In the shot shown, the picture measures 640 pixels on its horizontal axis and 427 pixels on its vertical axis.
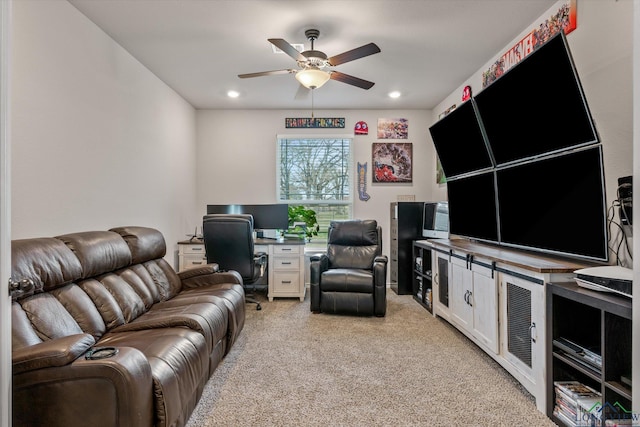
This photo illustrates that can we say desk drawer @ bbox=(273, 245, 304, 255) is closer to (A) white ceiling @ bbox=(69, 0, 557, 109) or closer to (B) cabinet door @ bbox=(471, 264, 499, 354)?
(A) white ceiling @ bbox=(69, 0, 557, 109)

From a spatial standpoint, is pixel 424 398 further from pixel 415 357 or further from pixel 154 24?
pixel 154 24

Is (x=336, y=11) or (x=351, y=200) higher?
(x=336, y=11)

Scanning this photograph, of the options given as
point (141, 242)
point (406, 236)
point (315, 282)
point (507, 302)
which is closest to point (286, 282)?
point (315, 282)

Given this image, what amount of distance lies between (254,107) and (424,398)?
429cm

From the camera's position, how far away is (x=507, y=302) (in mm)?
2336

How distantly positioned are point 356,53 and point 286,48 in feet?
1.75

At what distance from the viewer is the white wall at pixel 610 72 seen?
1918 millimetres

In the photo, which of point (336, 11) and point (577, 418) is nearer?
point (577, 418)

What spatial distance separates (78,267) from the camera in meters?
2.06

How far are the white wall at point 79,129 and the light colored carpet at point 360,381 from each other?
5.30 ft

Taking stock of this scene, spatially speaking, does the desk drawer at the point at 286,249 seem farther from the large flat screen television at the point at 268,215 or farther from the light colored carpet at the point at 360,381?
the light colored carpet at the point at 360,381

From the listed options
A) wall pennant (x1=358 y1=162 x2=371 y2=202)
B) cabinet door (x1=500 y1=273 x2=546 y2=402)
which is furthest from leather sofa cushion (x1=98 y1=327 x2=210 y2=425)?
wall pennant (x1=358 y1=162 x2=371 y2=202)

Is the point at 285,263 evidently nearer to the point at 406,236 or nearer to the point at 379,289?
the point at 379,289

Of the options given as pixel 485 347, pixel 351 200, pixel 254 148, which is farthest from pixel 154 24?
pixel 485 347
